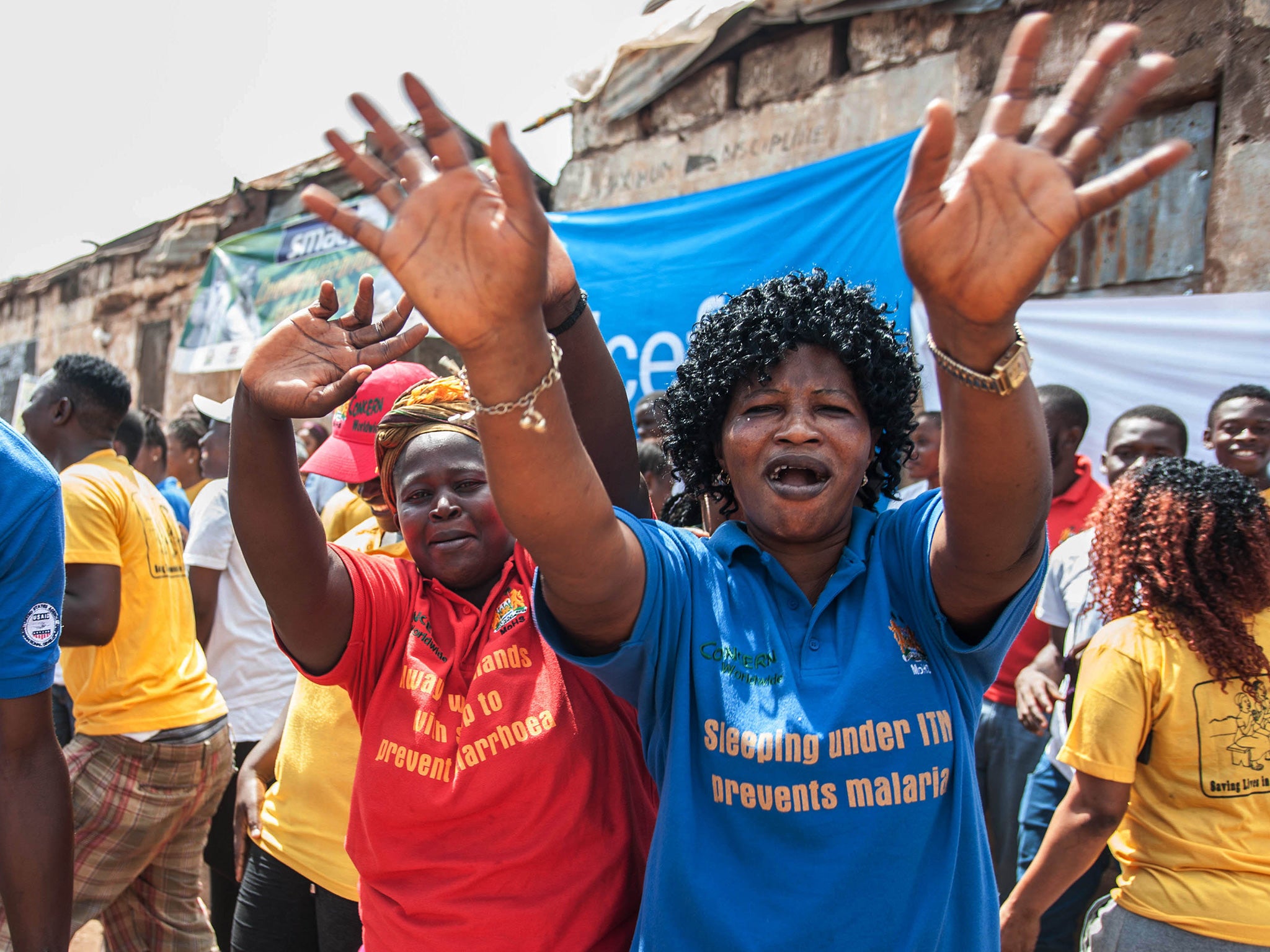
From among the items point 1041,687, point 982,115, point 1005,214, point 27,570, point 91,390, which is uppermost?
point 982,115

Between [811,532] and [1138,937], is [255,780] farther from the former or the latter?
[1138,937]

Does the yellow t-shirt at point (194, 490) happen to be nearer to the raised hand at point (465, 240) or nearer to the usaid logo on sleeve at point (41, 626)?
the usaid logo on sleeve at point (41, 626)

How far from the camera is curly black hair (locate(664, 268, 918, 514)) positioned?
1.48m

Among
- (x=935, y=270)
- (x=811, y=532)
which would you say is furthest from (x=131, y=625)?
(x=935, y=270)

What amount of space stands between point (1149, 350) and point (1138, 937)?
2484 millimetres

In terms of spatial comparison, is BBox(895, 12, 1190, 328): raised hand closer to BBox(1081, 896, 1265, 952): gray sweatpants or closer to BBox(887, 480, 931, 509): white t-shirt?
BBox(1081, 896, 1265, 952): gray sweatpants

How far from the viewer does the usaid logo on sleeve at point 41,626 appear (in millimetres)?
1709

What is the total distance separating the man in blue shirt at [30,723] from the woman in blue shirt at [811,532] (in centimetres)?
77

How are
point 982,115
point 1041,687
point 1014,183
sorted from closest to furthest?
point 1014,183, point 1041,687, point 982,115

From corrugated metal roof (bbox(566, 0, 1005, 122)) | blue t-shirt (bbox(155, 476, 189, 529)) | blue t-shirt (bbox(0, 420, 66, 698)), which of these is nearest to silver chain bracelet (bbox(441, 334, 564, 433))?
blue t-shirt (bbox(0, 420, 66, 698))

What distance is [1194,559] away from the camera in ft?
7.07

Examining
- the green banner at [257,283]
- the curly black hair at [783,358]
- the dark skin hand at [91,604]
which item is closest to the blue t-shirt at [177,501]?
the dark skin hand at [91,604]

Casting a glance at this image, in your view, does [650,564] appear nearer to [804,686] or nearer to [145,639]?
[804,686]

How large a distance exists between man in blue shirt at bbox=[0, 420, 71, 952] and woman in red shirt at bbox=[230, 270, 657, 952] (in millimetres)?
552
